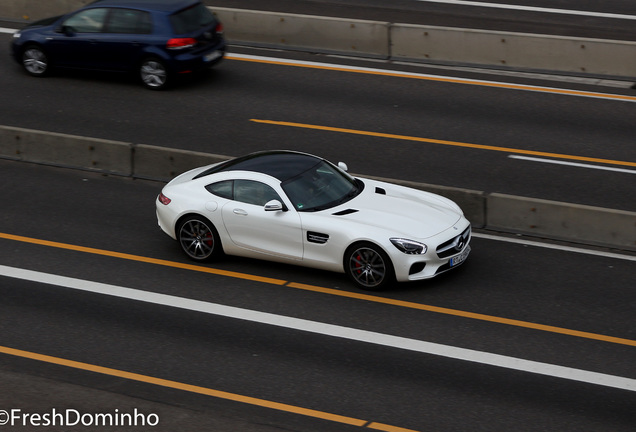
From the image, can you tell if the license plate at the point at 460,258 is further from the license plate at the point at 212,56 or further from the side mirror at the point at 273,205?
the license plate at the point at 212,56

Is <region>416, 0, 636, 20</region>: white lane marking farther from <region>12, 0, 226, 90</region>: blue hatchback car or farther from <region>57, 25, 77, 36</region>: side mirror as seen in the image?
<region>57, 25, 77, 36</region>: side mirror

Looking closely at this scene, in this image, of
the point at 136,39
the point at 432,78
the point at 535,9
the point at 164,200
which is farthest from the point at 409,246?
the point at 535,9

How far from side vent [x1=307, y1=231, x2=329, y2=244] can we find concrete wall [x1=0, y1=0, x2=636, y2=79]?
34.0ft

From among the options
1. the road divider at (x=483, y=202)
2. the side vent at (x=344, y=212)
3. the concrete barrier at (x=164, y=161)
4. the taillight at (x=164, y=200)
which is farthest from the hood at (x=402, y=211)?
the concrete barrier at (x=164, y=161)

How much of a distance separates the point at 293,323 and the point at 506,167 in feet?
20.6

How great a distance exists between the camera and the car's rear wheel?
2047cm

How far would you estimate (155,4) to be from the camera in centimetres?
2052

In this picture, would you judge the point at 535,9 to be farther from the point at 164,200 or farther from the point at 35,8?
the point at 164,200

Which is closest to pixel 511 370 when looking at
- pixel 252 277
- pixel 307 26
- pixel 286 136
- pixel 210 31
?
pixel 252 277

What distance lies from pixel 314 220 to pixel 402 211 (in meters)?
1.19

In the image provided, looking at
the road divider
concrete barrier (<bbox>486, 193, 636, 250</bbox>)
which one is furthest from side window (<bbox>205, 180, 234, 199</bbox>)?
concrete barrier (<bbox>486, 193, 636, 250</bbox>)

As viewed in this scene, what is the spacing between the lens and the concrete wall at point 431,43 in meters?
20.7

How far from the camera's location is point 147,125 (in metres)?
18.8

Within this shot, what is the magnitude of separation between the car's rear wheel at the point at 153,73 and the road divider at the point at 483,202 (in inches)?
154
